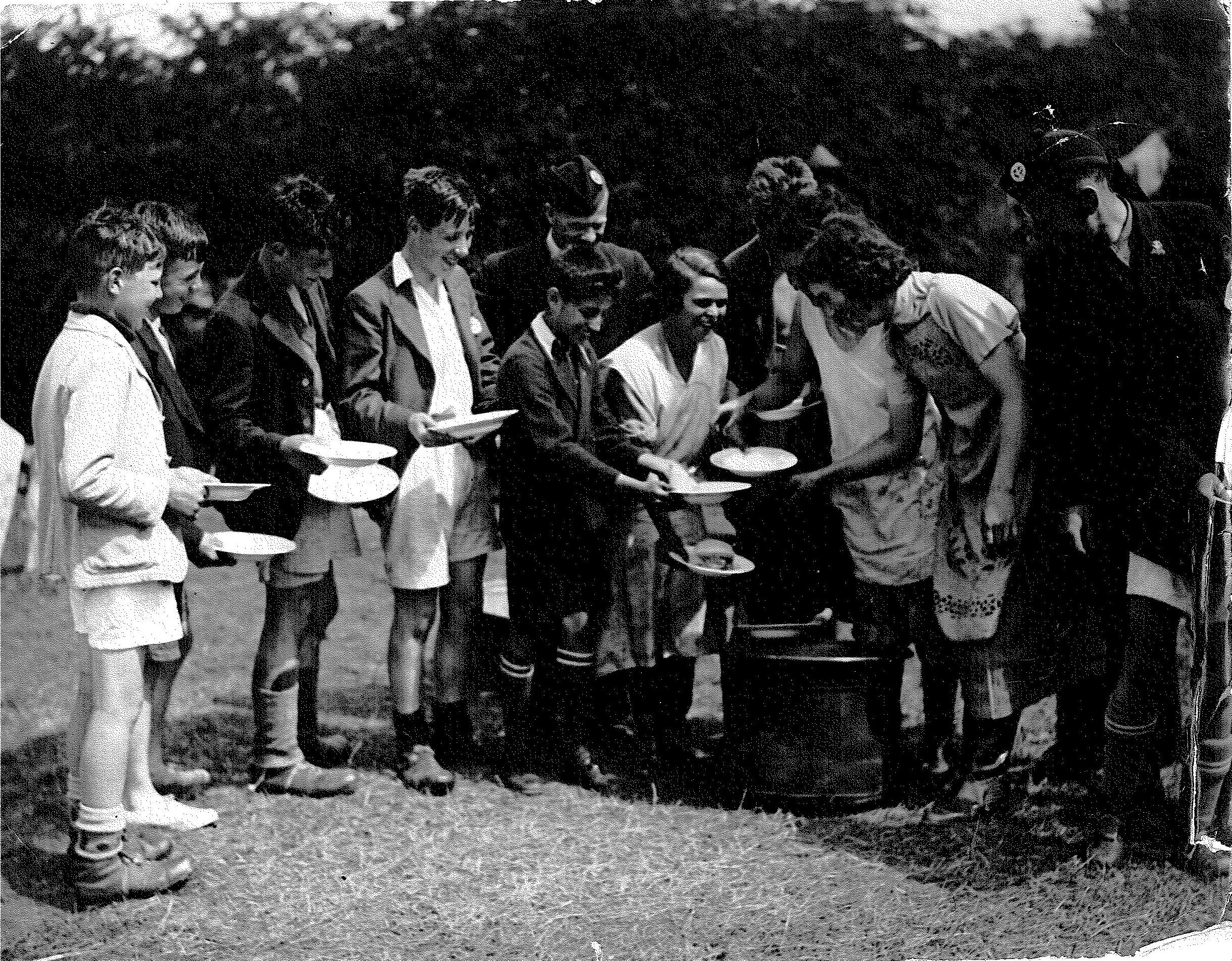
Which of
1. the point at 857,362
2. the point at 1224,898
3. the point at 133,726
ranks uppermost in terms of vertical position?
the point at 857,362

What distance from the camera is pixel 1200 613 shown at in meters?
5.98

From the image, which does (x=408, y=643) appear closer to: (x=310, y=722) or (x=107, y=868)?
(x=310, y=722)

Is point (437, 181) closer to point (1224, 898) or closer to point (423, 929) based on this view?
point (423, 929)

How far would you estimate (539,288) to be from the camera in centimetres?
616

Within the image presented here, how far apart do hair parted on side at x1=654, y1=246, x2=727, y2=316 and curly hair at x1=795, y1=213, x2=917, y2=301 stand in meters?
0.38

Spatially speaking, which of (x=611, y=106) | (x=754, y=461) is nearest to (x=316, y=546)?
(x=754, y=461)

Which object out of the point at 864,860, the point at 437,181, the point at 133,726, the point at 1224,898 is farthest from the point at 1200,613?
the point at 133,726

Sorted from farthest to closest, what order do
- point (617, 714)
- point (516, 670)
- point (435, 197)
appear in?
point (617, 714), point (516, 670), point (435, 197)

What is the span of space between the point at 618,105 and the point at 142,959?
12.0ft

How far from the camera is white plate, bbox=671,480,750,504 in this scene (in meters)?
5.93

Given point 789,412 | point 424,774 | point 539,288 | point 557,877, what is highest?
point 539,288

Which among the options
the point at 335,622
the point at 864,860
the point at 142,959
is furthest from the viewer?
the point at 335,622

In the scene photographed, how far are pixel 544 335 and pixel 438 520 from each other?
2.79 ft

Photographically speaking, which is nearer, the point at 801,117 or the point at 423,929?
the point at 423,929
